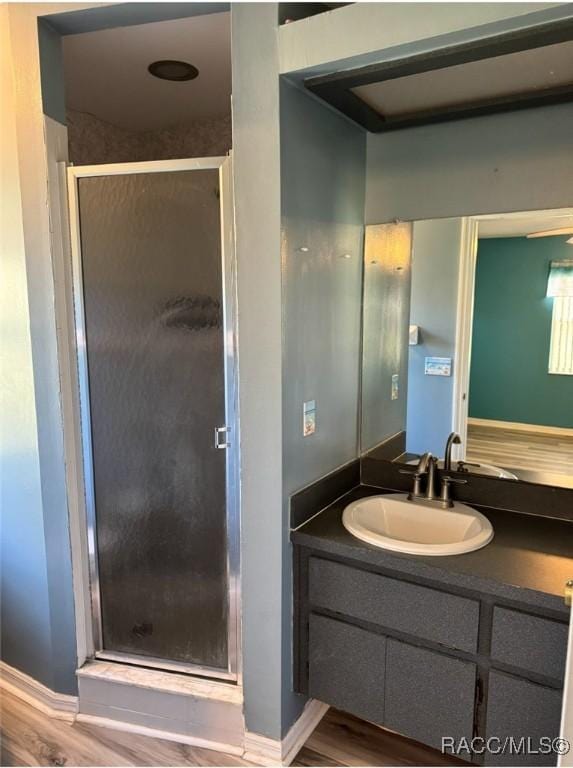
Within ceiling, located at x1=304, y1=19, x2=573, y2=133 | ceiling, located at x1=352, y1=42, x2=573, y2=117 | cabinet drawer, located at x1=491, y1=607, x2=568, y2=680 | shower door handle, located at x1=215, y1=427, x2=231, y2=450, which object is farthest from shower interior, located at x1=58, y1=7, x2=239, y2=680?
cabinet drawer, located at x1=491, y1=607, x2=568, y2=680

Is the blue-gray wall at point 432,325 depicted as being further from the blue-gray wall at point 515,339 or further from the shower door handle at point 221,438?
the shower door handle at point 221,438

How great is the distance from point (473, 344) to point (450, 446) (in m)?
0.42

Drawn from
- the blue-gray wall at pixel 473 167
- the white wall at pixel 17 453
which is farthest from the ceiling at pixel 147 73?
the blue-gray wall at pixel 473 167

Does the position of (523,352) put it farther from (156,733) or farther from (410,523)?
(156,733)

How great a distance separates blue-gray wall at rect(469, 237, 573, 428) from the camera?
1.93 meters

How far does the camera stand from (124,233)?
187 cm

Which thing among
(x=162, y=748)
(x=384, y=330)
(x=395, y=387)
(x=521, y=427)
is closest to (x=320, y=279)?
(x=384, y=330)

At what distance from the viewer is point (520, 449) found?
197 cm

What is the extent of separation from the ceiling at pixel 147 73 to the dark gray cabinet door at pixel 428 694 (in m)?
2.17

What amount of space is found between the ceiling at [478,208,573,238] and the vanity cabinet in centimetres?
125

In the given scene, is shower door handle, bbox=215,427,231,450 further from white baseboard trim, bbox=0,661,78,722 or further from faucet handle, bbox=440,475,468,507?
white baseboard trim, bbox=0,661,78,722

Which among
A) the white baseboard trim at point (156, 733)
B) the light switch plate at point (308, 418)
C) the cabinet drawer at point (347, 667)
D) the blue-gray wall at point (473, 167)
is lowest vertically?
the white baseboard trim at point (156, 733)

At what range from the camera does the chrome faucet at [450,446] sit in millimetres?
2045

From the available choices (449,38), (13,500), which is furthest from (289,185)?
(13,500)
